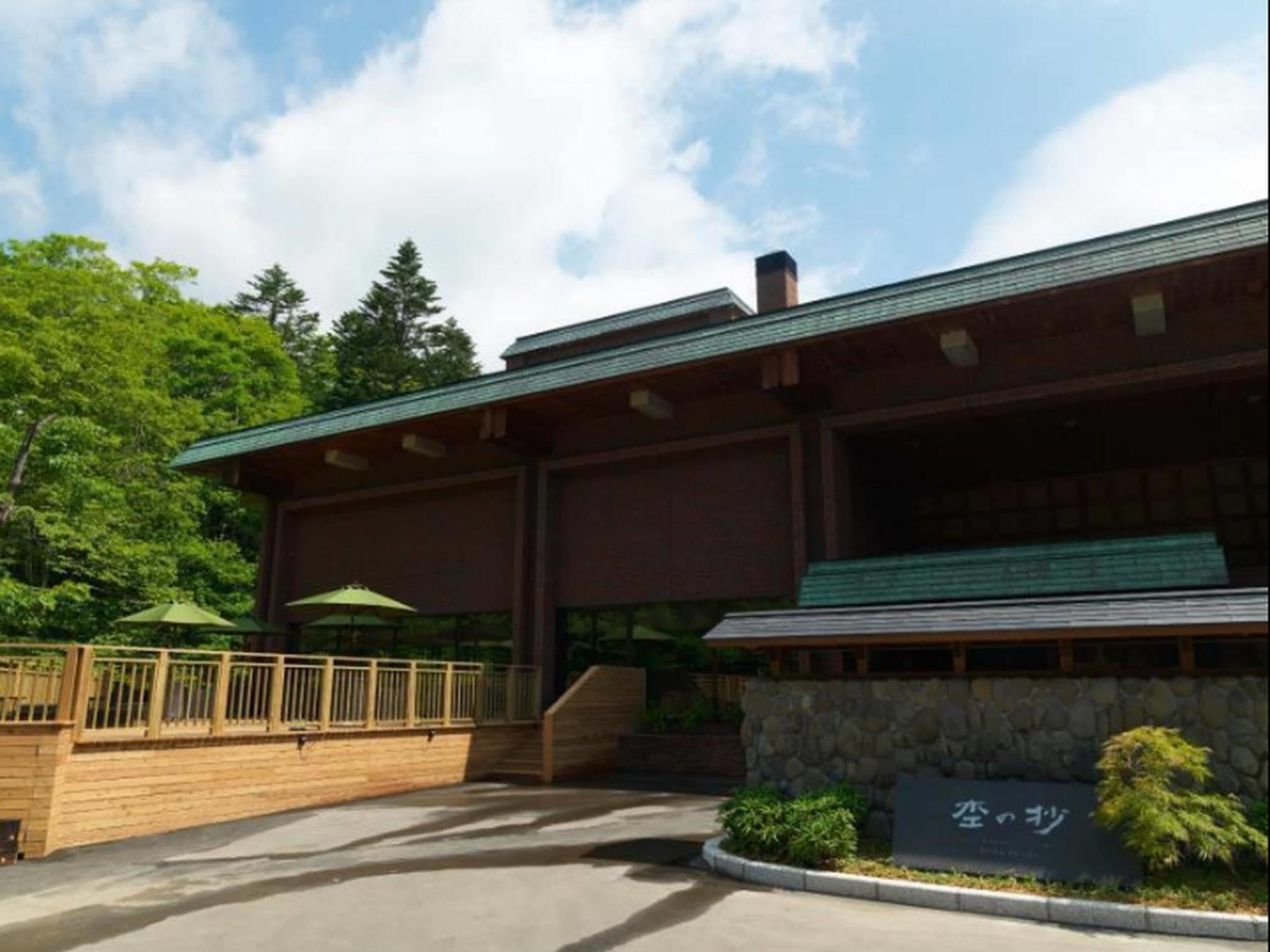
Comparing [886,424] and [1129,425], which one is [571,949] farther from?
[1129,425]

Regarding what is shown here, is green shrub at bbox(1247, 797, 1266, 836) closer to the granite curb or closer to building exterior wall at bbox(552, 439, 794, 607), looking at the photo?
the granite curb

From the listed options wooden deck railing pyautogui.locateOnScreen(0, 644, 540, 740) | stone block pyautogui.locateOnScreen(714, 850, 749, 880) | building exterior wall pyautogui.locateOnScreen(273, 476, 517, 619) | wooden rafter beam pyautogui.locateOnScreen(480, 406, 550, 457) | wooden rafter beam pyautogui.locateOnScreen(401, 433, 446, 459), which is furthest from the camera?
building exterior wall pyautogui.locateOnScreen(273, 476, 517, 619)

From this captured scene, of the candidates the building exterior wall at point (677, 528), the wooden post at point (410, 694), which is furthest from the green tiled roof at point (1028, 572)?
the wooden post at point (410, 694)

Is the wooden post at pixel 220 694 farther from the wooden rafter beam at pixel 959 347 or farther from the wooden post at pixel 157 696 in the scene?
the wooden rafter beam at pixel 959 347

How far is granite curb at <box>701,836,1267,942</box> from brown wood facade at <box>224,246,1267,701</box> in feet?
21.7

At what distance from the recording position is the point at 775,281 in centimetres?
2302

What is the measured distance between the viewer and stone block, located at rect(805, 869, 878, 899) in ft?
26.5

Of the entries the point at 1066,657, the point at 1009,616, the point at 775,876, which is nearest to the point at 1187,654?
the point at 1066,657

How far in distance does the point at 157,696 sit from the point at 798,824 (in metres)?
8.62

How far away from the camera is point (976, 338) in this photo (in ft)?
48.9

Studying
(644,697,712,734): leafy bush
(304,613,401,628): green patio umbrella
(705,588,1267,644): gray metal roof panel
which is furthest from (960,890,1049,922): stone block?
(304,613,401,628): green patio umbrella

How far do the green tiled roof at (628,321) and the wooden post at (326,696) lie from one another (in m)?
14.0

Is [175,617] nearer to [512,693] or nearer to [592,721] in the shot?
[512,693]

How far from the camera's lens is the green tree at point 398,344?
4650cm
